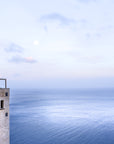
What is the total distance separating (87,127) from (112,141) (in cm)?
2014

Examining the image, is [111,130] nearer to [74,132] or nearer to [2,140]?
[74,132]

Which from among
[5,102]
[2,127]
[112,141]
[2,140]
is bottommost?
[112,141]

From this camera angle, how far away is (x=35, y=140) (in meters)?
63.7

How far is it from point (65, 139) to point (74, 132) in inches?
395

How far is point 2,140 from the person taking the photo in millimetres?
25516

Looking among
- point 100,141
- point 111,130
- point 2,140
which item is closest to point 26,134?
point 100,141

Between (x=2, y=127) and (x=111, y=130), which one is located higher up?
(x=2, y=127)

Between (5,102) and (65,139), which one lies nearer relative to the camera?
(5,102)

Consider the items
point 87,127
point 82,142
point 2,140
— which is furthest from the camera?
point 87,127

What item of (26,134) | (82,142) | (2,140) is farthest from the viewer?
(26,134)

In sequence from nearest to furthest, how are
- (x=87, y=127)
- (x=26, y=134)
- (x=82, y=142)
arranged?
(x=82, y=142) → (x=26, y=134) → (x=87, y=127)

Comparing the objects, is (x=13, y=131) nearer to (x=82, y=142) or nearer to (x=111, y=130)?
(x=82, y=142)

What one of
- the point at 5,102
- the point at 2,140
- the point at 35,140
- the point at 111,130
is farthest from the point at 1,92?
the point at 111,130

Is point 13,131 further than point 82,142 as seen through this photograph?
Yes
